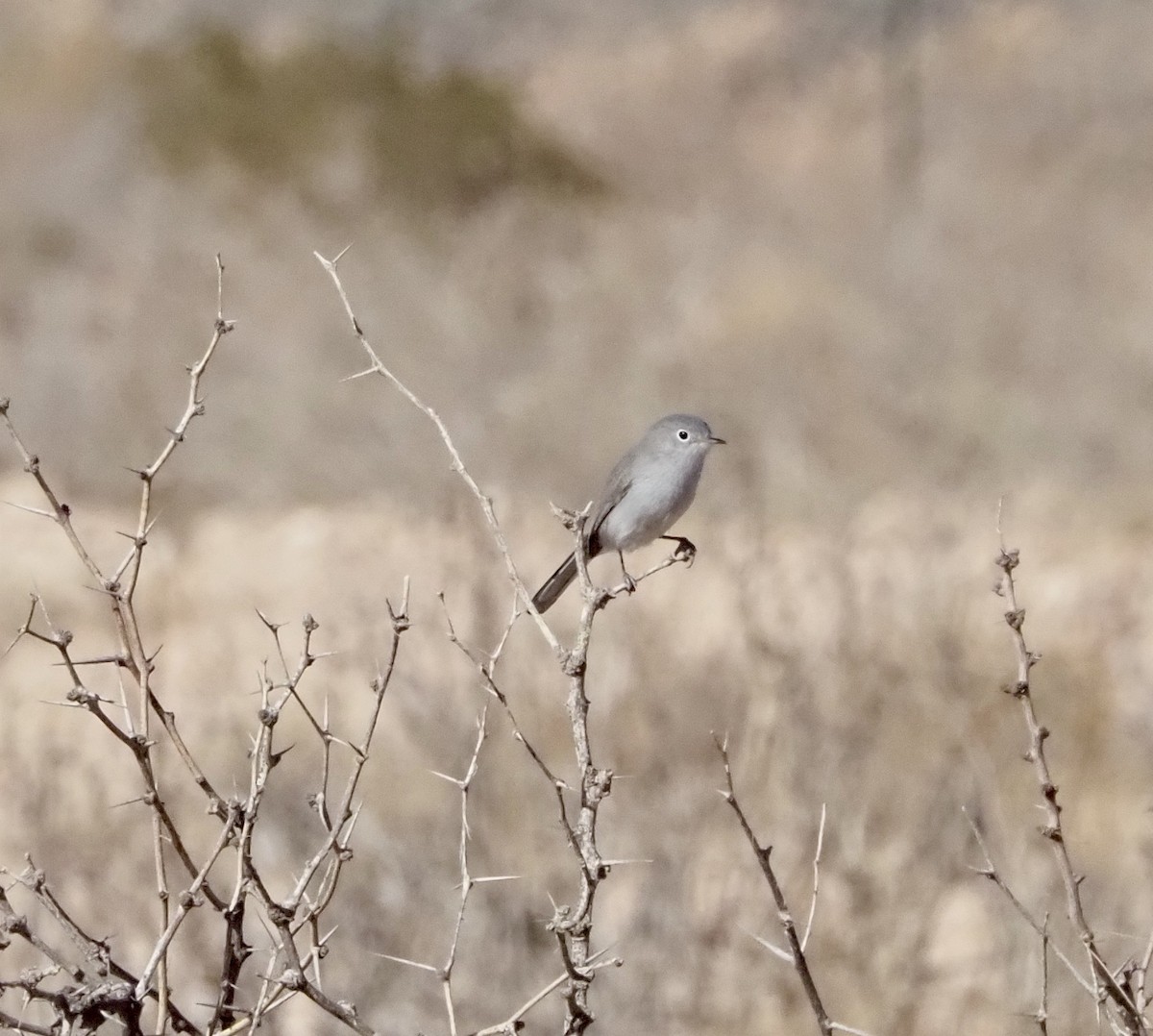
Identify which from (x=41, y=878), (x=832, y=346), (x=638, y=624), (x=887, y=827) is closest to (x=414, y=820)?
(x=638, y=624)

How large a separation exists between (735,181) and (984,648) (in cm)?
1630

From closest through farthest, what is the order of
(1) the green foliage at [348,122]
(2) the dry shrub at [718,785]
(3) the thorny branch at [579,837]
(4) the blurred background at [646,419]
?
(3) the thorny branch at [579,837]
(2) the dry shrub at [718,785]
(4) the blurred background at [646,419]
(1) the green foliage at [348,122]

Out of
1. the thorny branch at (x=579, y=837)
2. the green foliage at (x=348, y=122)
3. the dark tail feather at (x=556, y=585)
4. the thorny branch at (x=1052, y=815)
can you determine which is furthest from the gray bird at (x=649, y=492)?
the green foliage at (x=348, y=122)

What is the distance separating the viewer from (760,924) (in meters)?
5.23

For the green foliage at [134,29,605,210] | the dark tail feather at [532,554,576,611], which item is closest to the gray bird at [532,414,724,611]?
the dark tail feather at [532,554,576,611]

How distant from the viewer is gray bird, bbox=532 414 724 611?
4613mm

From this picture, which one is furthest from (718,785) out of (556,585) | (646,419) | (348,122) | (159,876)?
(348,122)

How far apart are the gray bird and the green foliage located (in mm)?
17232

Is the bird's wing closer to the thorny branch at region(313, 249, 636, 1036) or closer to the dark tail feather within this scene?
the dark tail feather

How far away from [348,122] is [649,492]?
65.5ft

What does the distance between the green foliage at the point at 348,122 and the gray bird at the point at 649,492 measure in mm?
17232

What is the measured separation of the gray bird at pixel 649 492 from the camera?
4.61 metres

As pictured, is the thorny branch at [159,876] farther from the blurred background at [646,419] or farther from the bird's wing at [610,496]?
the bird's wing at [610,496]

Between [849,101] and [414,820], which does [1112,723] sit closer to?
[414,820]
